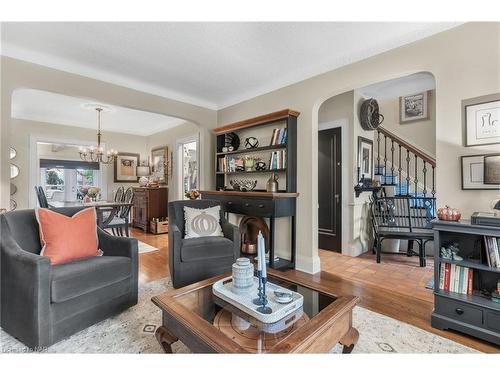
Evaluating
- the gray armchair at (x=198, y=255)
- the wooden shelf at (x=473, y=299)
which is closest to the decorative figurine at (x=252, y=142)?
the gray armchair at (x=198, y=255)

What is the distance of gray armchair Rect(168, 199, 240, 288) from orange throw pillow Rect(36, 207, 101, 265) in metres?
0.69

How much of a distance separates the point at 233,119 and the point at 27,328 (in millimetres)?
3549

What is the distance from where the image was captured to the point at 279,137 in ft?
11.3

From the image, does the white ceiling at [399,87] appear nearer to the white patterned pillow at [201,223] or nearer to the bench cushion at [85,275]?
the white patterned pillow at [201,223]

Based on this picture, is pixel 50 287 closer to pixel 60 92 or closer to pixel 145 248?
pixel 60 92

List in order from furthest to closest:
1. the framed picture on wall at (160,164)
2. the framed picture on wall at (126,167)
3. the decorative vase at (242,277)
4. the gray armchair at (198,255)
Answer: the framed picture on wall at (126,167) → the framed picture on wall at (160,164) → the gray armchair at (198,255) → the decorative vase at (242,277)

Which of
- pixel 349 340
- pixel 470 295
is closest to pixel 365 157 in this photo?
pixel 470 295

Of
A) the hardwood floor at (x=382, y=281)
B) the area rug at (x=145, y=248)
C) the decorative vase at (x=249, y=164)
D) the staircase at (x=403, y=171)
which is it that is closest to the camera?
the hardwood floor at (x=382, y=281)

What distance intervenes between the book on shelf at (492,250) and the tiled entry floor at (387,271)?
819mm

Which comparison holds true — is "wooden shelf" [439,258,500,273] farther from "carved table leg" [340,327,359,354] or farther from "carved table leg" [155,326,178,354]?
"carved table leg" [155,326,178,354]

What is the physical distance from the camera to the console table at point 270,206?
3127mm

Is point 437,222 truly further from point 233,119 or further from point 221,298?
point 233,119

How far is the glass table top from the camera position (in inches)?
46.5

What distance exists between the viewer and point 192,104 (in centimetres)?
424
